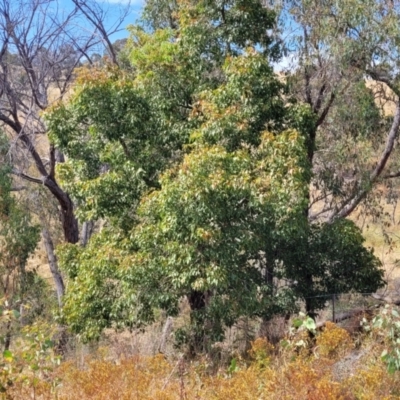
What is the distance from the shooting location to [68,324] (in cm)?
973

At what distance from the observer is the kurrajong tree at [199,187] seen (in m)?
7.57

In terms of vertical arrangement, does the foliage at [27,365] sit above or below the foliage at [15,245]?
below

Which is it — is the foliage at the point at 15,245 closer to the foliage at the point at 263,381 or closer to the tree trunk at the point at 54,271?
the tree trunk at the point at 54,271

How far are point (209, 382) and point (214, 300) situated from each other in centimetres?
289

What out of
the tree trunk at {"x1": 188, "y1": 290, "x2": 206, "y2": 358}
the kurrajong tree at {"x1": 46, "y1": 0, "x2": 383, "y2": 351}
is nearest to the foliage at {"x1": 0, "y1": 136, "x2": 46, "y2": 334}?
the kurrajong tree at {"x1": 46, "y1": 0, "x2": 383, "y2": 351}

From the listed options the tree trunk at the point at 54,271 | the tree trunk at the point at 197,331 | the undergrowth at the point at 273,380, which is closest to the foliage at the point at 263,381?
the undergrowth at the point at 273,380

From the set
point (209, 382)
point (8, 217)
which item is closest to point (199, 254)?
point (209, 382)

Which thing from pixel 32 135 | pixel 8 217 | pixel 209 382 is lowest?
pixel 209 382

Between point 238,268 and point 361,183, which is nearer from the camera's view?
point 238,268

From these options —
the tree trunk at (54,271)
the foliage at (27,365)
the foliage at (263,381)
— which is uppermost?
the tree trunk at (54,271)

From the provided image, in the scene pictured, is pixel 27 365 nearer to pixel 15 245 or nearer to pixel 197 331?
pixel 197 331

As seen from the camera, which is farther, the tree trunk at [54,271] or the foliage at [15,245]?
the tree trunk at [54,271]

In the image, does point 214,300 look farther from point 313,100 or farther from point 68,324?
point 313,100

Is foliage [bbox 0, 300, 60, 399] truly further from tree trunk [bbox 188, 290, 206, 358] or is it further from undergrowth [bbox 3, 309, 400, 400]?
tree trunk [bbox 188, 290, 206, 358]
